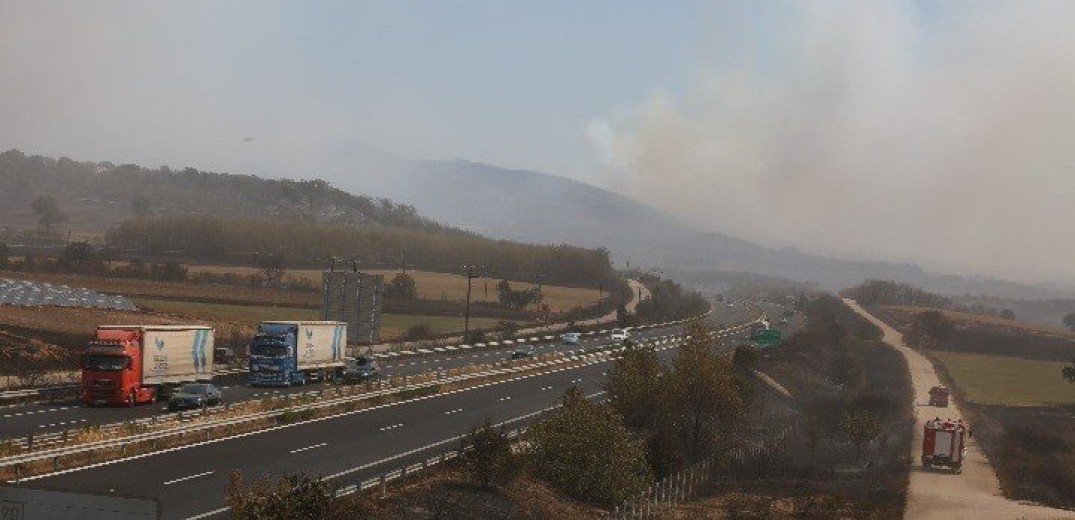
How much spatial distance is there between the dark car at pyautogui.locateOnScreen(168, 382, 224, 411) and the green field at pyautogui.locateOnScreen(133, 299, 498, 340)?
5146cm

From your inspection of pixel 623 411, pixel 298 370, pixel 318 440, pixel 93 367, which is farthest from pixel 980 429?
pixel 93 367

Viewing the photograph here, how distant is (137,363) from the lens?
5797 cm

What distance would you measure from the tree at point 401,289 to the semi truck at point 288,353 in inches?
2946

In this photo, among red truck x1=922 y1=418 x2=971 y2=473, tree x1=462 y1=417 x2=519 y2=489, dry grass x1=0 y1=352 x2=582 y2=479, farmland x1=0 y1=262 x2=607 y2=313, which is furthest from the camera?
farmland x1=0 y1=262 x2=607 y2=313

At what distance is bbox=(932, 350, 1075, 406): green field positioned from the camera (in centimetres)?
10290

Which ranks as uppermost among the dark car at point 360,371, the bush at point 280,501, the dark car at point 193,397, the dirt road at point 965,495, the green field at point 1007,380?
the bush at point 280,501

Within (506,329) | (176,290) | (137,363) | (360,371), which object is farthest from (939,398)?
(176,290)

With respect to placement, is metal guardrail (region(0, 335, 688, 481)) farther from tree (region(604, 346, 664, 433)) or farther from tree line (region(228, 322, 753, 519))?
tree (region(604, 346, 664, 433))

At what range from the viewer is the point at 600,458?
4881 cm

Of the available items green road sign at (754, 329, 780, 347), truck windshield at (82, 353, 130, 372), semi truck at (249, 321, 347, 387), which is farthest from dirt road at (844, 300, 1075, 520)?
green road sign at (754, 329, 780, 347)

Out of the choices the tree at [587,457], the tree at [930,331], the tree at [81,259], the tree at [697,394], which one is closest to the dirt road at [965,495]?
the tree at [697,394]

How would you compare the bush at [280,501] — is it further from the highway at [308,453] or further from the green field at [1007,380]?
the green field at [1007,380]

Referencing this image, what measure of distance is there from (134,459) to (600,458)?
18.8 meters

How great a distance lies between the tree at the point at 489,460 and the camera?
4338cm
